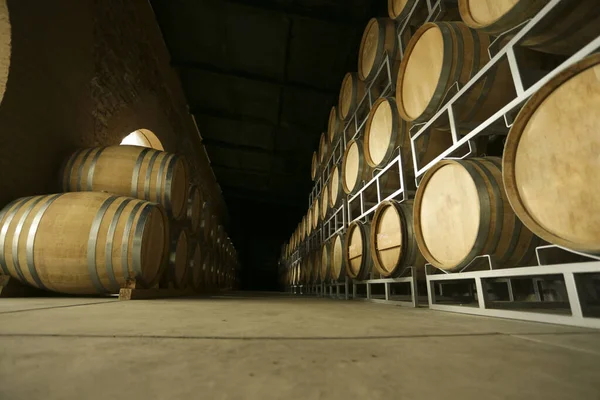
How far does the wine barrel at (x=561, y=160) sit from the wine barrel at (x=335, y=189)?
350cm

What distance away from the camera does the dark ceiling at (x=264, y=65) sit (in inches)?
215

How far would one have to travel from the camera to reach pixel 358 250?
11.9 ft

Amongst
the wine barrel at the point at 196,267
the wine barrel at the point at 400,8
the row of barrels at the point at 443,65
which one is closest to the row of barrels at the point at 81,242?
the wine barrel at the point at 196,267

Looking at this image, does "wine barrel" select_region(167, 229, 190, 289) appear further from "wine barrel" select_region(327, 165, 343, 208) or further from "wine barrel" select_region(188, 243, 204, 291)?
"wine barrel" select_region(327, 165, 343, 208)

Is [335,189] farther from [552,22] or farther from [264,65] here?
[552,22]

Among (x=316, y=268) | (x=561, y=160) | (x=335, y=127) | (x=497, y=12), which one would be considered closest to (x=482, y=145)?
(x=497, y=12)

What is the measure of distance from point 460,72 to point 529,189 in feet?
3.66

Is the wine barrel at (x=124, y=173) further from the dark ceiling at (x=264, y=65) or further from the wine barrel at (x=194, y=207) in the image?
the dark ceiling at (x=264, y=65)

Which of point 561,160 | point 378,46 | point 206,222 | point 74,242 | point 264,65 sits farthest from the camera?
point 264,65

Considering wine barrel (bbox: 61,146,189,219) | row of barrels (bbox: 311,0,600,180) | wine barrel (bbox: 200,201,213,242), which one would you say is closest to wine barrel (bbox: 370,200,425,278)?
row of barrels (bbox: 311,0,600,180)

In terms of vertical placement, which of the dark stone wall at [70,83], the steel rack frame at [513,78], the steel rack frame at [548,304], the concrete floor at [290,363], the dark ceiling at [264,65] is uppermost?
the dark ceiling at [264,65]

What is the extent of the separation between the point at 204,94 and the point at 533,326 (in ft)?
27.5

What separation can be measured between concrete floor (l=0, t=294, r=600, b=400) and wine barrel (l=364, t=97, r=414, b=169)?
2.14 meters

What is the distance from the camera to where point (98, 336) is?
96 centimetres
